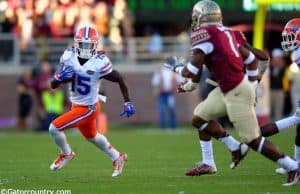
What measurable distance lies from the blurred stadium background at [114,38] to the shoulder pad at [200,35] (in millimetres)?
14009

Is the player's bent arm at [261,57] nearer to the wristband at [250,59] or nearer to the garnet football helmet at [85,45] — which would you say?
the wristband at [250,59]

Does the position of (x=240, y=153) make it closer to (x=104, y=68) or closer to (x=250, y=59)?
(x=250, y=59)

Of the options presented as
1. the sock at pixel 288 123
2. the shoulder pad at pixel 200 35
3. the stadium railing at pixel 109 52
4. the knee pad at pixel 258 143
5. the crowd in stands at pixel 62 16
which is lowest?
the stadium railing at pixel 109 52

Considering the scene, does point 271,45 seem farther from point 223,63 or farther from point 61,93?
point 223,63

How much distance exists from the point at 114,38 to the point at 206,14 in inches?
575

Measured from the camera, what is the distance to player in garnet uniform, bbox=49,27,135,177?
10758 millimetres

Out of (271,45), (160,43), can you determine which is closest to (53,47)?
(160,43)

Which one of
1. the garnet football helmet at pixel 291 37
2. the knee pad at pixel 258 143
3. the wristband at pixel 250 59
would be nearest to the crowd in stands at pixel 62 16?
the garnet football helmet at pixel 291 37

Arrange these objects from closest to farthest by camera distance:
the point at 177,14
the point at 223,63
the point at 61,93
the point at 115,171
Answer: the point at 223,63
the point at 115,171
the point at 61,93
the point at 177,14

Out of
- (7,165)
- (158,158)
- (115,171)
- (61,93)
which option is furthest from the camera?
(61,93)

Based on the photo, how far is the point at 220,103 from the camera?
387 inches

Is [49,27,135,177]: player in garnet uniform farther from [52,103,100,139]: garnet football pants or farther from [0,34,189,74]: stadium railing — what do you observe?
[0,34,189,74]: stadium railing

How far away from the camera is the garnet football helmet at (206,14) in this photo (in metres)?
9.52

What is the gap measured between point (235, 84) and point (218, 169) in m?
2.07
